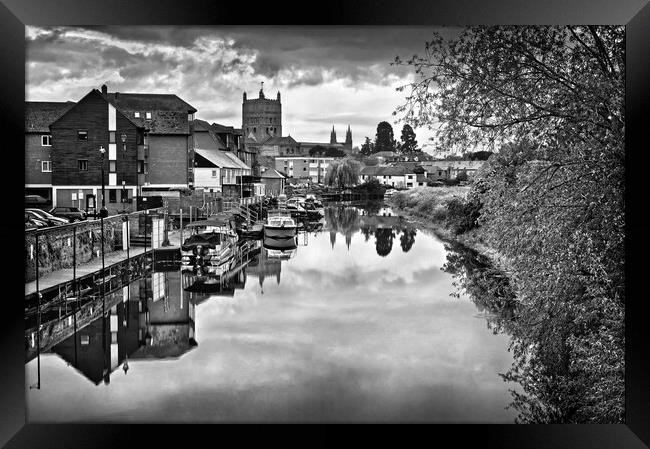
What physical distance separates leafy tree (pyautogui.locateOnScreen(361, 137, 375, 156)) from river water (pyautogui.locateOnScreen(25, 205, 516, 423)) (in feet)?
31.2

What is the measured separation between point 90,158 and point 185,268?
11.4ft

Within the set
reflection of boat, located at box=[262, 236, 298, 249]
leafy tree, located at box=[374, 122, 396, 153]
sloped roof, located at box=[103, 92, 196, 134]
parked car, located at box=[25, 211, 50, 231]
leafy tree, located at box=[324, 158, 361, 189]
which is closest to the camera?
parked car, located at box=[25, 211, 50, 231]

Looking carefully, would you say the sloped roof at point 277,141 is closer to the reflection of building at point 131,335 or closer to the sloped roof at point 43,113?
the sloped roof at point 43,113

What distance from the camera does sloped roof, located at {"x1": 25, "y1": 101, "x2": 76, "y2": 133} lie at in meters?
16.1

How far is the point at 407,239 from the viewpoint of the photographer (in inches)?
812

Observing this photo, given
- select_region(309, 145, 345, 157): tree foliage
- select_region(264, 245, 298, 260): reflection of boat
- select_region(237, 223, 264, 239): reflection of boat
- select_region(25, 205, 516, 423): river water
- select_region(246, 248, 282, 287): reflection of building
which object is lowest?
select_region(25, 205, 516, 423): river water

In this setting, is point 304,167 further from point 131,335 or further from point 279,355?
point 279,355

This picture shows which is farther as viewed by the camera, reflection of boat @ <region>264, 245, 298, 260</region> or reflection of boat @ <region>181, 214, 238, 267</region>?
reflection of boat @ <region>264, 245, 298, 260</region>

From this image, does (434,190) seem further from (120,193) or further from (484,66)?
(484,66)

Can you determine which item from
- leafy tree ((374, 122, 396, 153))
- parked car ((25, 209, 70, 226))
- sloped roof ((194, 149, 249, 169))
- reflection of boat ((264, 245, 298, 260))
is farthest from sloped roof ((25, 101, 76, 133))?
leafy tree ((374, 122, 396, 153))

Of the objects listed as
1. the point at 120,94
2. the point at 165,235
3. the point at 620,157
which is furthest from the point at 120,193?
the point at 620,157

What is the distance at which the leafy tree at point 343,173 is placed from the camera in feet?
110

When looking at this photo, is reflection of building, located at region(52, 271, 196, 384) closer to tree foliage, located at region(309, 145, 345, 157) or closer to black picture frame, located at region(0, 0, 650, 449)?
black picture frame, located at region(0, 0, 650, 449)
